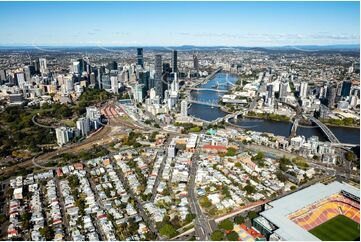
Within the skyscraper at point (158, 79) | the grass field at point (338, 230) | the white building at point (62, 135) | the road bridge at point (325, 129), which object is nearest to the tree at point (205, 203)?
the grass field at point (338, 230)

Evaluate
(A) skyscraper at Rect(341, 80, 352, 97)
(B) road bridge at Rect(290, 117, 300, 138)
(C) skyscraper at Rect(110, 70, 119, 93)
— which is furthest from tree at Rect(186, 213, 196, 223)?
(C) skyscraper at Rect(110, 70, 119, 93)

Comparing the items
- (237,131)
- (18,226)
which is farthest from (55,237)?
(237,131)

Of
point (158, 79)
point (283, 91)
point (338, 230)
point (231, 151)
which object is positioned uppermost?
point (158, 79)

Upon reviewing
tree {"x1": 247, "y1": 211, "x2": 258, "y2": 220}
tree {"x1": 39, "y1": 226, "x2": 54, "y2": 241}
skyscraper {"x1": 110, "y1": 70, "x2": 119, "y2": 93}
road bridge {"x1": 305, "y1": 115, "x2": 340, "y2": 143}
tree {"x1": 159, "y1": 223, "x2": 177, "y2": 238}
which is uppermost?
skyscraper {"x1": 110, "y1": 70, "x2": 119, "y2": 93}

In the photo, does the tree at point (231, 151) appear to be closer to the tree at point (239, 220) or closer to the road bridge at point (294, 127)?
the road bridge at point (294, 127)

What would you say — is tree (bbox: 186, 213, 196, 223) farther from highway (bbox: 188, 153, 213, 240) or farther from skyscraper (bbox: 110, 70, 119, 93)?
skyscraper (bbox: 110, 70, 119, 93)

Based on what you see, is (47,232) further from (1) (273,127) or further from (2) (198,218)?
(1) (273,127)

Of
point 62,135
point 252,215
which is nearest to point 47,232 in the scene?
point 252,215

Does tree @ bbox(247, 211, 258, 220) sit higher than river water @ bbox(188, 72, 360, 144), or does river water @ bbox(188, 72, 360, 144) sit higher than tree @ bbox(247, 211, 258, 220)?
tree @ bbox(247, 211, 258, 220)

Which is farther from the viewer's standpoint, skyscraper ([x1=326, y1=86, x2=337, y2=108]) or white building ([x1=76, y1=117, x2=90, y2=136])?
skyscraper ([x1=326, y1=86, x2=337, y2=108])
